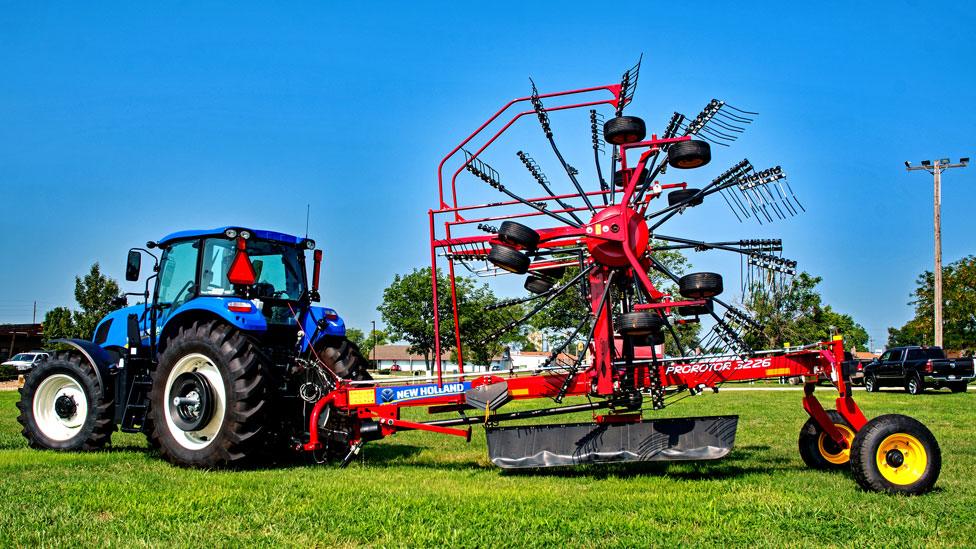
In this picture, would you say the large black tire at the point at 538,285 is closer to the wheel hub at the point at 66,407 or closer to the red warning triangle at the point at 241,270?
the red warning triangle at the point at 241,270

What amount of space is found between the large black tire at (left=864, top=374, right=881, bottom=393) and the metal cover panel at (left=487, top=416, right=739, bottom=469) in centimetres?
2358

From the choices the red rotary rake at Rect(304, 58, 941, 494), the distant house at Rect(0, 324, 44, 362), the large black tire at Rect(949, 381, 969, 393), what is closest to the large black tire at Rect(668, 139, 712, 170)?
the red rotary rake at Rect(304, 58, 941, 494)

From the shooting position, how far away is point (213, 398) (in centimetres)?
889

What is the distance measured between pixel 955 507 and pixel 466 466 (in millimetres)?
4932

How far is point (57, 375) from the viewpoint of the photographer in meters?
10.6

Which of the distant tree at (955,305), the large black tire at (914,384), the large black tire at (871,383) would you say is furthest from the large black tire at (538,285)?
the distant tree at (955,305)

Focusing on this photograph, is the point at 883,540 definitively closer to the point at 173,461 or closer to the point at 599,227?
the point at 599,227

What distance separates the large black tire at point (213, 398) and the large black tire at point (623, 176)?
453 centimetres

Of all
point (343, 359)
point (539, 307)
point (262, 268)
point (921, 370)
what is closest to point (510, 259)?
point (539, 307)

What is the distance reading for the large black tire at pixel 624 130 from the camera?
853cm

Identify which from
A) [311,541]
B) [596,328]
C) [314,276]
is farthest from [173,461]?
[596,328]

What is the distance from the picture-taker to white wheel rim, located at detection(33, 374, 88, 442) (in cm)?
1059

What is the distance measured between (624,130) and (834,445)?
407cm

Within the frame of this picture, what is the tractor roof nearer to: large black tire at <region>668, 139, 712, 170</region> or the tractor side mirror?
the tractor side mirror
